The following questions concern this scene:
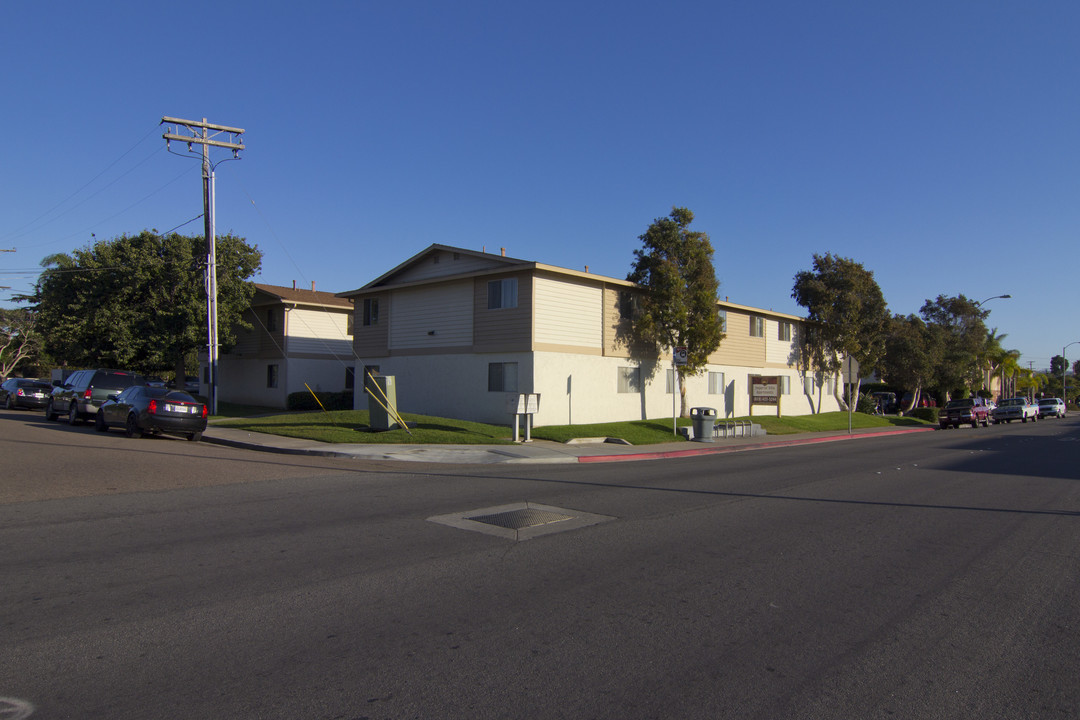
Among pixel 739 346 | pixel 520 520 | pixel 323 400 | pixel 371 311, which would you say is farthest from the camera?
pixel 739 346

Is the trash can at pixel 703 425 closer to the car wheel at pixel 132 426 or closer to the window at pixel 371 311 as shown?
the window at pixel 371 311

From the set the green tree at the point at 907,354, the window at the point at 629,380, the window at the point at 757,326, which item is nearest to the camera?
the window at the point at 629,380

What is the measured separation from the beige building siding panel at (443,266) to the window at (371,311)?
1628mm

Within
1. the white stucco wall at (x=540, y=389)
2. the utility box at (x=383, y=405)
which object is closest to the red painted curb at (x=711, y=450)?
the white stucco wall at (x=540, y=389)

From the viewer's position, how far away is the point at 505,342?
81.2 ft

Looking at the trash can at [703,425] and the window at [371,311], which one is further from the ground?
the window at [371,311]

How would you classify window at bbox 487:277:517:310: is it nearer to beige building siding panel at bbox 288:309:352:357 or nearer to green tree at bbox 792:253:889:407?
beige building siding panel at bbox 288:309:352:357

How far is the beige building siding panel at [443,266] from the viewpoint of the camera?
85.5 ft

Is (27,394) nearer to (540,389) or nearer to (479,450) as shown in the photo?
(540,389)

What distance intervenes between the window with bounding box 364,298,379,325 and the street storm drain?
2194 cm

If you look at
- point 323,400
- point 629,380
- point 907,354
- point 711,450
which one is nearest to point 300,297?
point 323,400

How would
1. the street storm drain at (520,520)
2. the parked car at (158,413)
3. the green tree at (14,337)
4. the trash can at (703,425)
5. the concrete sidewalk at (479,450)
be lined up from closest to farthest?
the street storm drain at (520,520)
the concrete sidewalk at (479,450)
the parked car at (158,413)
the trash can at (703,425)
the green tree at (14,337)

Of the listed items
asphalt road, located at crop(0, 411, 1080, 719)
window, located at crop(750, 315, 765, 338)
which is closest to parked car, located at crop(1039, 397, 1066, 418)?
window, located at crop(750, 315, 765, 338)

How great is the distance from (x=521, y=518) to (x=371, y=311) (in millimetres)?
23214
